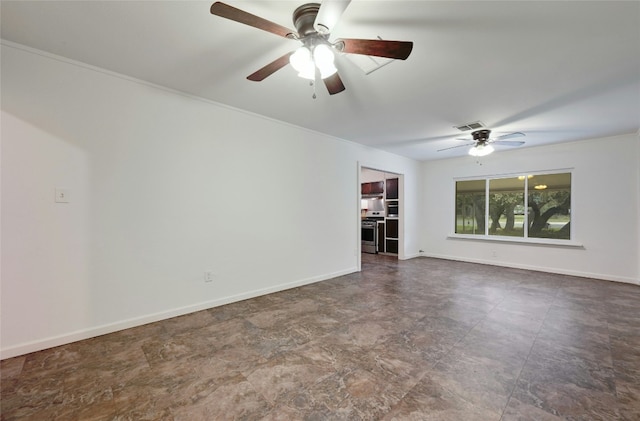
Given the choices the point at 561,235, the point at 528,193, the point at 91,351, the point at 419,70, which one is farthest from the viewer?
the point at 528,193

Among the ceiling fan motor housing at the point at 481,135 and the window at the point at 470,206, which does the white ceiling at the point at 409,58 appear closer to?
the ceiling fan motor housing at the point at 481,135

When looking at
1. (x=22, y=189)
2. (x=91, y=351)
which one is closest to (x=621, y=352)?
(x=91, y=351)

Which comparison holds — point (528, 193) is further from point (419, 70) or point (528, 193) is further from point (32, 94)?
point (32, 94)

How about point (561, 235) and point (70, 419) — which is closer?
point (70, 419)

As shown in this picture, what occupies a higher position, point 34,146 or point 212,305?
point 34,146

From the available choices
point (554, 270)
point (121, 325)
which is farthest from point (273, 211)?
point (554, 270)

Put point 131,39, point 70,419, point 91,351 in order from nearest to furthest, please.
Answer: point 70,419
point 131,39
point 91,351

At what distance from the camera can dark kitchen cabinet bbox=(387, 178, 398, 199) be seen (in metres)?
6.65

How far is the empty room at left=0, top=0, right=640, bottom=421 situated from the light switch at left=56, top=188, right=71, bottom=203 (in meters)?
0.01

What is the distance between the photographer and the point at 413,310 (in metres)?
3.10

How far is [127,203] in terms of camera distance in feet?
8.58

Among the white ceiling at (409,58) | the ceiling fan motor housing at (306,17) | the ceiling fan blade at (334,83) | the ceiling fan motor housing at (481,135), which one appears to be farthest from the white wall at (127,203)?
the ceiling fan motor housing at (481,135)

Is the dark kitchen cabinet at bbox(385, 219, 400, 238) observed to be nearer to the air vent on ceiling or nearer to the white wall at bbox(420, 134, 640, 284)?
the white wall at bbox(420, 134, 640, 284)

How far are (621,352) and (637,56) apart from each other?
2.44 metres
